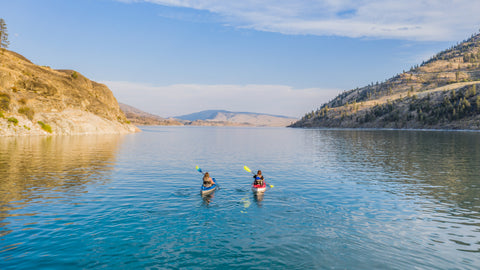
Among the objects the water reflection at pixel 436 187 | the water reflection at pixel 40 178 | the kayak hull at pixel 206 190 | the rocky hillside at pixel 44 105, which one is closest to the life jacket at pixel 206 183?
the kayak hull at pixel 206 190

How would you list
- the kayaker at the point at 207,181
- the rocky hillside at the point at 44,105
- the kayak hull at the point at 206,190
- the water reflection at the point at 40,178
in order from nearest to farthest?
the water reflection at the point at 40,178, the kayak hull at the point at 206,190, the kayaker at the point at 207,181, the rocky hillside at the point at 44,105

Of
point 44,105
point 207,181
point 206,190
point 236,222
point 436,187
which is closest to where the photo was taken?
point 236,222

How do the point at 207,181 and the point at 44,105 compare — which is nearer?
the point at 207,181

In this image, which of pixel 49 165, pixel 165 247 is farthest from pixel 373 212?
pixel 49 165

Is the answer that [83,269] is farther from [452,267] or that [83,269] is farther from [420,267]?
[452,267]

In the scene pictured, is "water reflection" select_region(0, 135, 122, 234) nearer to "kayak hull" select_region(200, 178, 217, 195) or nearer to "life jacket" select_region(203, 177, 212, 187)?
"kayak hull" select_region(200, 178, 217, 195)

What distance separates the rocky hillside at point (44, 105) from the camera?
9369 centimetres

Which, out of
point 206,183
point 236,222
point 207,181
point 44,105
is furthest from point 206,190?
point 44,105

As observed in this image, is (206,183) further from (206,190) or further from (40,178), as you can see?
(40,178)

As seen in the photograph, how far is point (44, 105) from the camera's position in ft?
347

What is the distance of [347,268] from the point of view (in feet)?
44.7

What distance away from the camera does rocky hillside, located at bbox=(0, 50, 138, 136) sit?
93688 mm

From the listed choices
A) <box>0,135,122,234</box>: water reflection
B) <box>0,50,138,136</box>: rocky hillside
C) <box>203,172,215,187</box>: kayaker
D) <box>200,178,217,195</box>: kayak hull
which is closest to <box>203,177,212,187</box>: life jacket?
<box>203,172,215,187</box>: kayaker

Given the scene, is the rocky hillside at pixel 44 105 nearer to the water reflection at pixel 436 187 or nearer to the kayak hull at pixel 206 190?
the kayak hull at pixel 206 190
